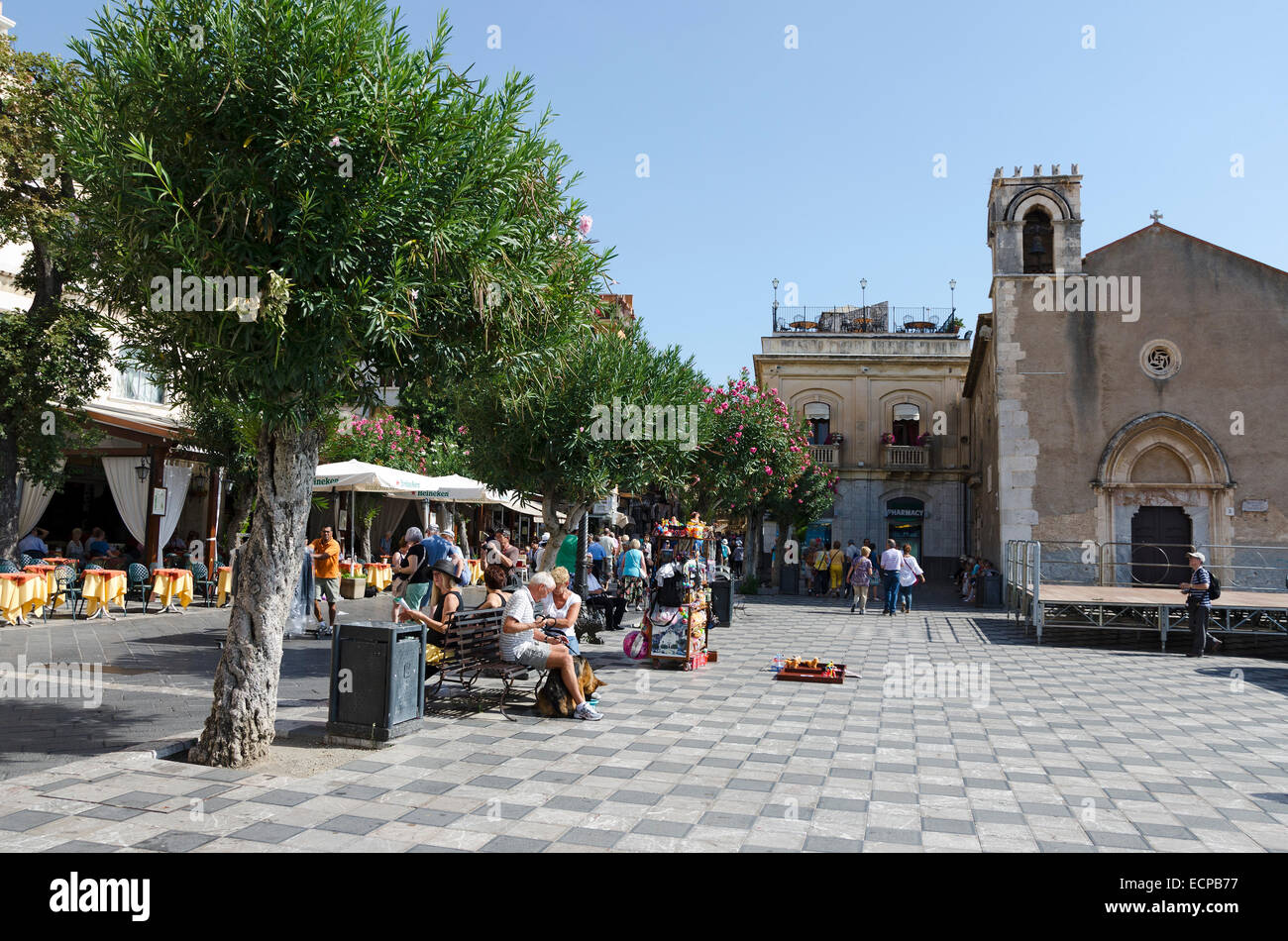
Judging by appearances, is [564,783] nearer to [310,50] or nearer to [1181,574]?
[310,50]

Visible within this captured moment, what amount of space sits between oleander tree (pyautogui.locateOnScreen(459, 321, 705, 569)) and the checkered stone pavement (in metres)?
3.27

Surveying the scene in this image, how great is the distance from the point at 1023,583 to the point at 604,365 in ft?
36.0

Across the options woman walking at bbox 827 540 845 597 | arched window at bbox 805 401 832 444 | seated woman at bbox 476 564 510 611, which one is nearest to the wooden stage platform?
woman walking at bbox 827 540 845 597

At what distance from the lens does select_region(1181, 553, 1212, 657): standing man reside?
47.4ft

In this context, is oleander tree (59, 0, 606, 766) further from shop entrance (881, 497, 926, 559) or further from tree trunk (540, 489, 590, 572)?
shop entrance (881, 497, 926, 559)

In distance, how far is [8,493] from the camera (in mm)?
14938

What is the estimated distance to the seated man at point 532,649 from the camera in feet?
26.1

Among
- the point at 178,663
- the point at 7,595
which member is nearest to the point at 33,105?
the point at 7,595

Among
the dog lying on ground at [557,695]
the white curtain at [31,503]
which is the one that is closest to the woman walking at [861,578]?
the dog lying on ground at [557,695]

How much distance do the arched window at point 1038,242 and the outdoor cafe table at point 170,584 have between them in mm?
22193

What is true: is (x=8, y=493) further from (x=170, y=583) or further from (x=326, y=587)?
(x=326, y=587)

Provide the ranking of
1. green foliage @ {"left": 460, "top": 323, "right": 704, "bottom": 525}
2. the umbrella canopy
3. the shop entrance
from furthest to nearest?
the shop entrance < the umbrella canopy < green foliage @ {"left": 460, "top": 323, "right": 704, "bottom": 525}

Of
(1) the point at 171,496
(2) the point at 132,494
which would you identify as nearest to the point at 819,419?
(1) the point at 171,496

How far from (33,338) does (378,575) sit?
8.75m
